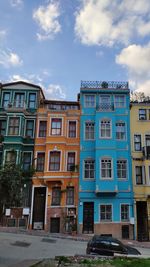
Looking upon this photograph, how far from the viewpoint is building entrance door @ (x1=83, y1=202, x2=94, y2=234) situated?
21891mm

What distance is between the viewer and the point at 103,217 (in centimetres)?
2200

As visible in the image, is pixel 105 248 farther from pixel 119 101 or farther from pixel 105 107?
pixel 119 101

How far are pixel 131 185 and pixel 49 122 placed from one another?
10.3 metres

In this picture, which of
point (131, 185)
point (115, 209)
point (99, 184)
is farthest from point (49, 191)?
point (131, 185)

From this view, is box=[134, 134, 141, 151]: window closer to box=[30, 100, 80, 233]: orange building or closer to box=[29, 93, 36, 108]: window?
box=[30, 100, 80, 233]: orange building

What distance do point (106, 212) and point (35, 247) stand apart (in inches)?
345

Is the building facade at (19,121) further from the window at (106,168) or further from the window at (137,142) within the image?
the window at (137,142)

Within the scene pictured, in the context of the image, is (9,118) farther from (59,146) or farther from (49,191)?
(49,191)

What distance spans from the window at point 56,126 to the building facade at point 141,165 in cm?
761

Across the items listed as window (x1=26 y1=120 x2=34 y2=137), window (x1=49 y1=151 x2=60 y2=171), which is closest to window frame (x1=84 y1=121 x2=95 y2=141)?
window (x1=49 y1=151 x2=60 y2=171)

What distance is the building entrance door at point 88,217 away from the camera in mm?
21891

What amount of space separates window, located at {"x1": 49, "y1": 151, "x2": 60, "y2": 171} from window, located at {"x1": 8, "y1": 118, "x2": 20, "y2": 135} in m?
4.29

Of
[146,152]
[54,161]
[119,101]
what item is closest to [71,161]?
[54,161]

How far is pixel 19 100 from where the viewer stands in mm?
26016
